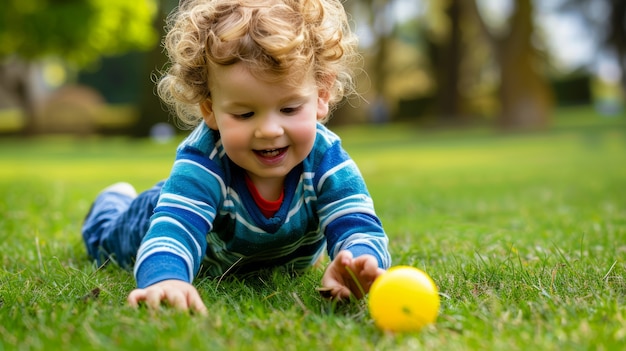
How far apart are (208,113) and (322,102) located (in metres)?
0.43

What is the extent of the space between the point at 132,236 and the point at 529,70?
59.0 feet

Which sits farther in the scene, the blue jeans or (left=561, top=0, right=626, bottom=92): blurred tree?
(left=561, top=0, right=626, bottom=92): blurred tree

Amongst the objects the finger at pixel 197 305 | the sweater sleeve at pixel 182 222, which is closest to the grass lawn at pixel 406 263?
the finger at pixel 197 305

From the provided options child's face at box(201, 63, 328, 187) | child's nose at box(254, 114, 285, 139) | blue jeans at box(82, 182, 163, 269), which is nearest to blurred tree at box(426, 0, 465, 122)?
blue jeans at box(82, 182, 163, 269)

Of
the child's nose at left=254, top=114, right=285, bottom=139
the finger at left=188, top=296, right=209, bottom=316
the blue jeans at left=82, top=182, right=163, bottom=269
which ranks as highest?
the child's nose at left=254, top=114, right=285, bottom=139

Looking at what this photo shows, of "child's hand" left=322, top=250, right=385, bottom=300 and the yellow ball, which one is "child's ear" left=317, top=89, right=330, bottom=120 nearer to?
"child's hand" left=322, top=250, right=385, bottom=300

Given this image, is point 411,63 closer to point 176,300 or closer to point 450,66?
point 450,66

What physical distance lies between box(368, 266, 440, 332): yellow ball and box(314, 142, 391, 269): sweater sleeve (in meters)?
0.41

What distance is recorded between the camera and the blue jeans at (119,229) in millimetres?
3236

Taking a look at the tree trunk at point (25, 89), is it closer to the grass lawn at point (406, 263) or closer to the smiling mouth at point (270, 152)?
the grass lawn at point (406, 263)

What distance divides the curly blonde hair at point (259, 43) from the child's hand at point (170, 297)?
0.75 meters

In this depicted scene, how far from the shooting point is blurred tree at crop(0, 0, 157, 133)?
72.6 feet

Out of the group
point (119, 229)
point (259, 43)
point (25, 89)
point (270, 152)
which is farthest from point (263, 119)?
point (25, 89)

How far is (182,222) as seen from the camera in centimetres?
246
